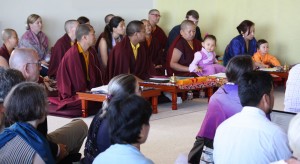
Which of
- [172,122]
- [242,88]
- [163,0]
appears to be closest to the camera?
[242,88]

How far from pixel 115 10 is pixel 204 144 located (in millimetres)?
6242

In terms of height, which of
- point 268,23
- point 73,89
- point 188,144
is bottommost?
point 188,144

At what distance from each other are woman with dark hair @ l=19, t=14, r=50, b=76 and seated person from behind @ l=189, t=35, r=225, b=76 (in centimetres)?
233

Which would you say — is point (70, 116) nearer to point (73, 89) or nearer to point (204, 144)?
point (73, 89)

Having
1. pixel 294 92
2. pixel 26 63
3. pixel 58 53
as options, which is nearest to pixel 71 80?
pixel 58 53

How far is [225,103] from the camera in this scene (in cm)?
321

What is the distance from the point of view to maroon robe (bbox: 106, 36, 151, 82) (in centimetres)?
644

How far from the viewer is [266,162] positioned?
2.14 meters

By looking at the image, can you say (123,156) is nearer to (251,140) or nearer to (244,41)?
(251,140)

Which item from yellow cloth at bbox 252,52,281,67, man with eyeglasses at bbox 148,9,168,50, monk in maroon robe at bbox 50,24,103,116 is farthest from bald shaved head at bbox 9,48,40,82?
man with eyeglasses at bbox 148,9,168,50

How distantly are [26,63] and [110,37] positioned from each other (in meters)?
3.80

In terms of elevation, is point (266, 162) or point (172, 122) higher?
point (266, 162)

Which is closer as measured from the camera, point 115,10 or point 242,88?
point 242,88

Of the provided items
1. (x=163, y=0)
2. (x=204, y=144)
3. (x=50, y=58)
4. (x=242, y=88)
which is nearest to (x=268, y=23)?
(x=163, y=0)
